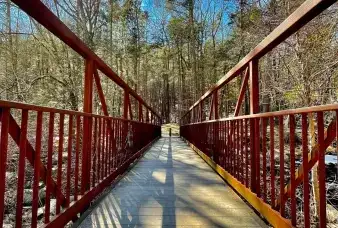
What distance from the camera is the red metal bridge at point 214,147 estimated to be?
4.33 feet

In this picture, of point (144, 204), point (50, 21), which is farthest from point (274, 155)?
point (50, 21)

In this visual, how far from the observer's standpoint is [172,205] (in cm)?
247

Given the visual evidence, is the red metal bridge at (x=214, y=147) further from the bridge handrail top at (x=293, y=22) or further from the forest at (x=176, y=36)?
the forest at (x=176, y=36)

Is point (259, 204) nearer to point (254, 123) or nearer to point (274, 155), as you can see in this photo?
point (274, 155)

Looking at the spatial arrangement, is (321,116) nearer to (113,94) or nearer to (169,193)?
(169,193)

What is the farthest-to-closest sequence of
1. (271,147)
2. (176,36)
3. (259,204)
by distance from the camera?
(176,36), (259,204), (271,147)

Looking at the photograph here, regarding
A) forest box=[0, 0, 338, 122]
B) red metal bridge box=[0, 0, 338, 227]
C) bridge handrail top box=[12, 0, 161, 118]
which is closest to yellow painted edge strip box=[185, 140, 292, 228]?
red metal bridge box=[0, 0, 338, 227]

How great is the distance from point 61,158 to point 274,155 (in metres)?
1.48

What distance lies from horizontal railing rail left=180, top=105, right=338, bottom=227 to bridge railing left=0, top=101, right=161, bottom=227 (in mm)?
1285

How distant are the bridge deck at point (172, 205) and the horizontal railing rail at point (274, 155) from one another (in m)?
0.17

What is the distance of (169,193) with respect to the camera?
2.91m

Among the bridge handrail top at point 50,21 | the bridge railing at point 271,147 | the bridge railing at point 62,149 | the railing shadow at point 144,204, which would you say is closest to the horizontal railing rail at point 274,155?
the bridge railing at point 271,147

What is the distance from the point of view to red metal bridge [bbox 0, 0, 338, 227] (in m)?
1.32

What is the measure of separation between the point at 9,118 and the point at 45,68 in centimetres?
781
